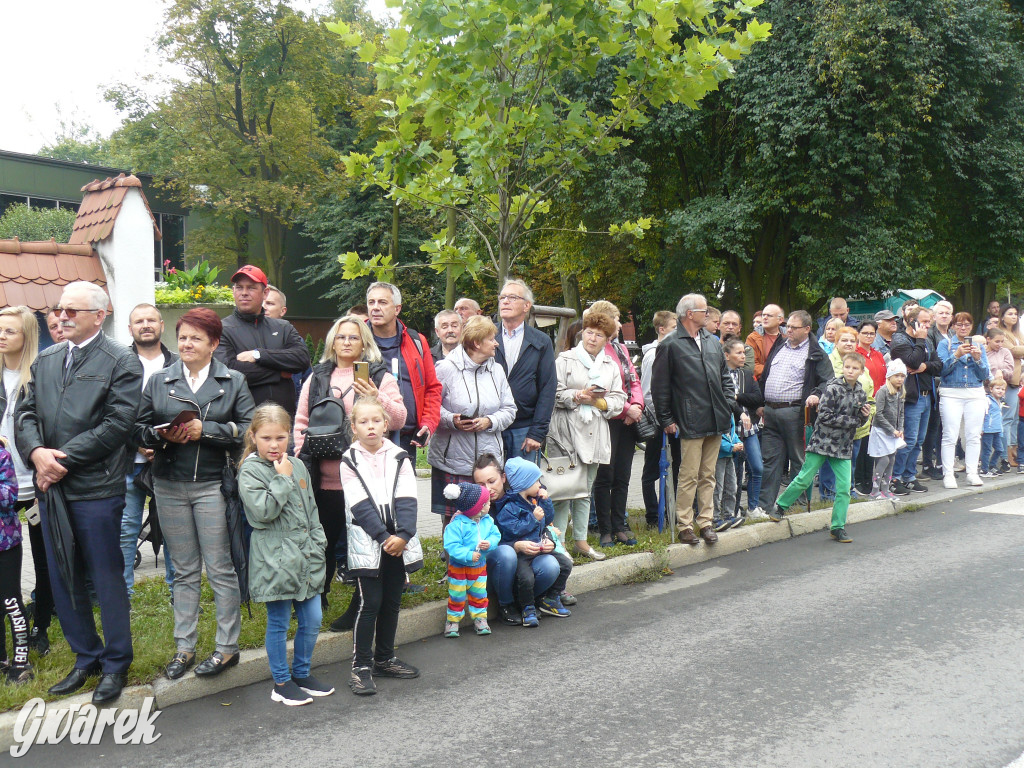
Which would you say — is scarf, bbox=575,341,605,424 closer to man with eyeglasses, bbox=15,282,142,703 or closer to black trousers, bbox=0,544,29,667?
man with eyeglasses, bbox=15,282,142,703

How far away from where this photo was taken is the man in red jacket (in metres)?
6.27

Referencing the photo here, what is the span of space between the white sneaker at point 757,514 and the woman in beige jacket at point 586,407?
86.6 inches

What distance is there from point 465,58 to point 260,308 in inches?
97.1

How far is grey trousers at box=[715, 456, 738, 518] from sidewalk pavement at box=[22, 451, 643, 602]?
1.26m

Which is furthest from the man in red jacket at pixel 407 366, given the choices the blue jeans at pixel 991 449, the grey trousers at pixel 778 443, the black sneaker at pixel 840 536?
the blue jeans at pixel 991 449

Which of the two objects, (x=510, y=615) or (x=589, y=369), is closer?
(x=510, y=615)

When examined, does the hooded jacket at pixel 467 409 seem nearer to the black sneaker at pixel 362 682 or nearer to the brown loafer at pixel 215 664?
the black sneaker at pixel 362 682

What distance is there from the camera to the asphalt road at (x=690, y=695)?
12.7 feet

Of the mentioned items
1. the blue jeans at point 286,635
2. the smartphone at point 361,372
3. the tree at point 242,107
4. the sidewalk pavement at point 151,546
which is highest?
the tree at point 242,107

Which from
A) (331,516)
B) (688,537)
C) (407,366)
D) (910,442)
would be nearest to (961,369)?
(910,442)

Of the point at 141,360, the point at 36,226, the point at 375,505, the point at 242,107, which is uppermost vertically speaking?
the point at 242,107

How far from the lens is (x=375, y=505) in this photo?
4.79 m

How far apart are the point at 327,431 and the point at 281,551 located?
3.13 feet

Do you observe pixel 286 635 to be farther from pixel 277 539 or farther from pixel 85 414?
pixel 85 414
